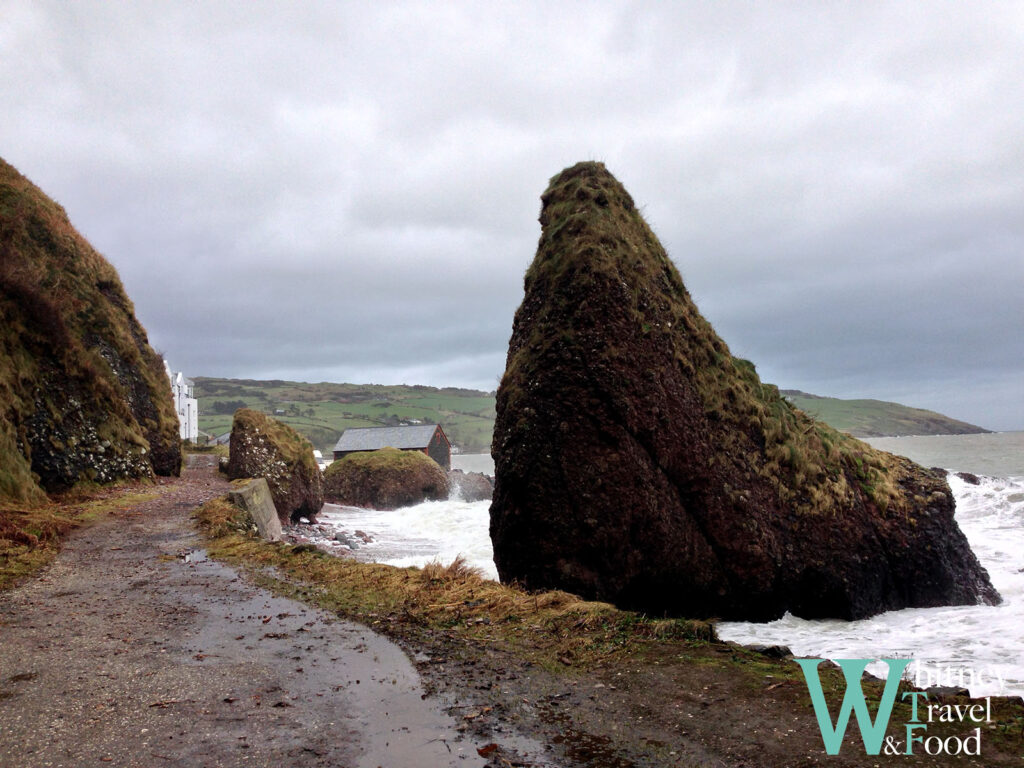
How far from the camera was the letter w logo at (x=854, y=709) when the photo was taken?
406 cm

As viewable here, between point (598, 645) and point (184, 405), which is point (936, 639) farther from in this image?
point (184, 405)

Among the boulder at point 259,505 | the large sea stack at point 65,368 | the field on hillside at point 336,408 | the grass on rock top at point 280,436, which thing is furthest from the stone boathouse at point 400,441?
the field on hillside at point 336,408

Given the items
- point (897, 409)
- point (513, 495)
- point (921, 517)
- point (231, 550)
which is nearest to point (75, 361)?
point (231, 550)

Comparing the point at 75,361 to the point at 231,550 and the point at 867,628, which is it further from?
the point at 867,628

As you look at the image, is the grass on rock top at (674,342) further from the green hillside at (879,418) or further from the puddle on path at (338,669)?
the green hillside at (879,418)

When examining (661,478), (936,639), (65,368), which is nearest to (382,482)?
(65,368)

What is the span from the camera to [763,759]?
153 inches

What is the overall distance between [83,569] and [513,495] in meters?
6.60

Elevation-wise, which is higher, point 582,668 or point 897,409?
point 897,409

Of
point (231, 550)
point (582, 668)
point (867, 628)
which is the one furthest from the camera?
point (231, 550)

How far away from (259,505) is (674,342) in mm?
12225

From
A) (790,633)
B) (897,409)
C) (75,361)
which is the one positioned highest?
(897,409)

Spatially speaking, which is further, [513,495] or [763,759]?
[513,495]

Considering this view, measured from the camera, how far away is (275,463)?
2361cm
